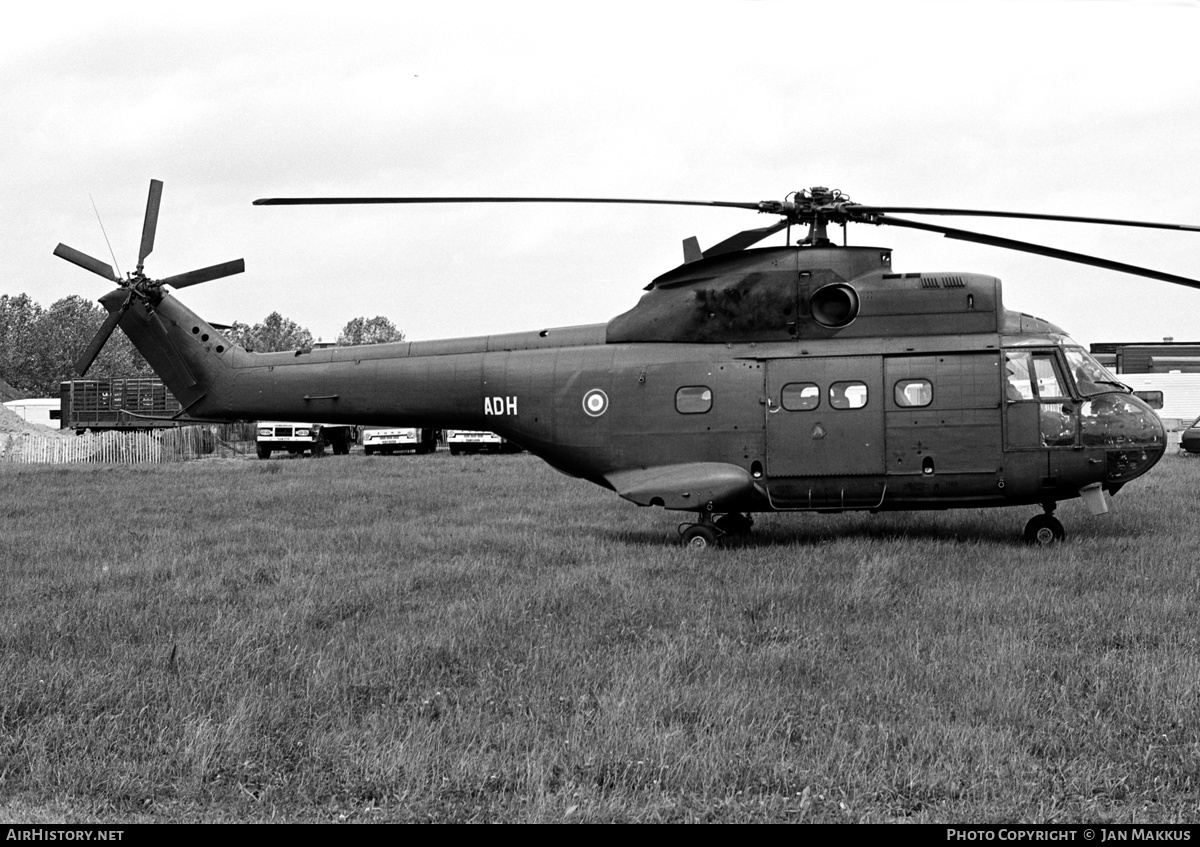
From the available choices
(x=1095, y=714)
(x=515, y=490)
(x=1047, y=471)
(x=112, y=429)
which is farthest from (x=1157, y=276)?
(x=112, y=429)

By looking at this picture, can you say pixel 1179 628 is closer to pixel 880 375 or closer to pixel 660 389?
pixel 880 375

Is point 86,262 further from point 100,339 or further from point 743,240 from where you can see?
point 743,240

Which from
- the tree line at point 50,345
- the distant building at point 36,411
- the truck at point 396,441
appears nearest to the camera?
the truck at point 396,441

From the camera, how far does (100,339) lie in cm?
1536

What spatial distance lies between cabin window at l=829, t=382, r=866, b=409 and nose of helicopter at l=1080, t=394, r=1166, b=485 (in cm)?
280

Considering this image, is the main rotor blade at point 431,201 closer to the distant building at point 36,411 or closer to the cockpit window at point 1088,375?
the cockpit window at point 1088,375

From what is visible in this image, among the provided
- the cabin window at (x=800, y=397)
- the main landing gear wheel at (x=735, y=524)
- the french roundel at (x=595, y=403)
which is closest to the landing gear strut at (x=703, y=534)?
the main landing gear wheel at (x=735, y=524)

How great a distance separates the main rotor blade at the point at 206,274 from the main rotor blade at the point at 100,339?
748 mm

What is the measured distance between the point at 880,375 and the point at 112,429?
45933mm

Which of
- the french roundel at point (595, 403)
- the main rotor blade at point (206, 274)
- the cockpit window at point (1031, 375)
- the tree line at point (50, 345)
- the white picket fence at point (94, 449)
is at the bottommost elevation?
the white picket fence at point (94, 449)

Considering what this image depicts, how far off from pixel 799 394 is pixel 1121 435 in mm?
4087

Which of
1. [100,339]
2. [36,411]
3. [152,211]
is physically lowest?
[100,339]

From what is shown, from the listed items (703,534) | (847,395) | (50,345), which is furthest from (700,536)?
(50,345)

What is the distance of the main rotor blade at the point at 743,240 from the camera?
44.3 ft
